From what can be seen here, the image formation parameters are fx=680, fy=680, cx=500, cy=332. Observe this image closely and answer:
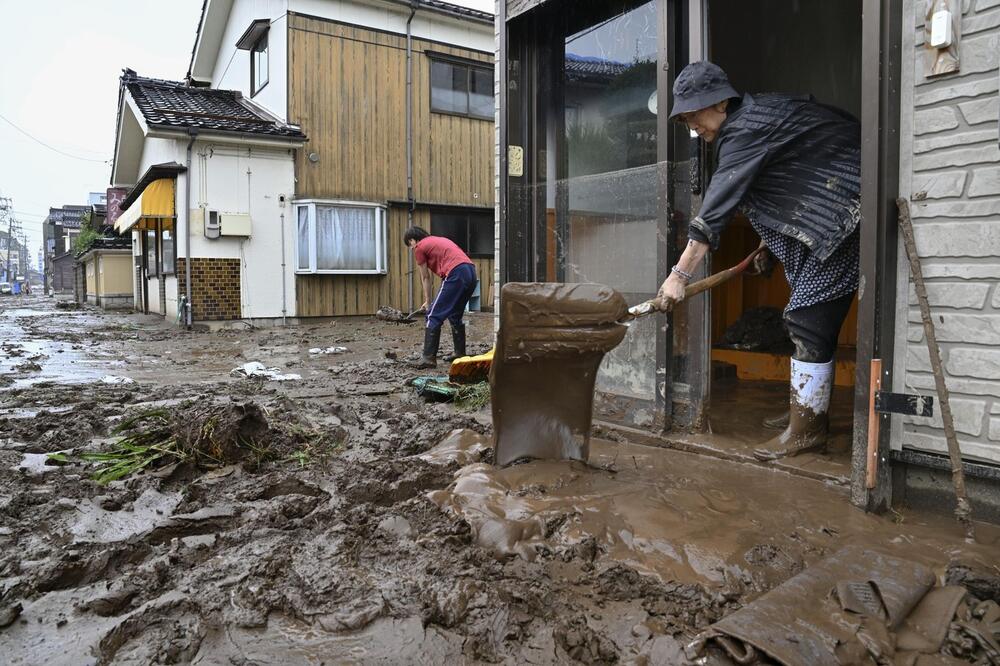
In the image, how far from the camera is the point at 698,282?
128 inches

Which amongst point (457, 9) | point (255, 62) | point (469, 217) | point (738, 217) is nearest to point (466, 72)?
point (457, 9)

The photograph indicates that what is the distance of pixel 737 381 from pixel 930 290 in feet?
9.63

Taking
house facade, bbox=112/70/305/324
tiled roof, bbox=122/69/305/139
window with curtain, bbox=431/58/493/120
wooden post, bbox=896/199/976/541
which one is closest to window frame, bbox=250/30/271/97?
tiled roof, bbox=122/69/305/139

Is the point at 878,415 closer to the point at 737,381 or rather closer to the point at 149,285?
the point at 737,381

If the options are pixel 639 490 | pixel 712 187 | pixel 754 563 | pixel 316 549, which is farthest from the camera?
pixel 712 187

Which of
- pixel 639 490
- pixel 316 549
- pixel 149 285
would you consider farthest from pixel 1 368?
pixel 149 285

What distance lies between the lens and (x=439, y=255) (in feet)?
23.8

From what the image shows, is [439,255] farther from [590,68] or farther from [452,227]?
[452,227]

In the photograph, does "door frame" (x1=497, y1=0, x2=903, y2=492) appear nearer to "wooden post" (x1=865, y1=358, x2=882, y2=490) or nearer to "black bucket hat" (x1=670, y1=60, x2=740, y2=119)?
"wooden post" (x1=865, y1=358, x2=882, y2=490)

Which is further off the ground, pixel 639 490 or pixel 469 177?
pixel 469 177

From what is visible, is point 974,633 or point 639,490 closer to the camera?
point 974,633

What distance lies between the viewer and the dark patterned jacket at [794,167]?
2871 mm

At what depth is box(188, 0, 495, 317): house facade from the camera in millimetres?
12891

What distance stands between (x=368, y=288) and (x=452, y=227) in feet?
7.72
